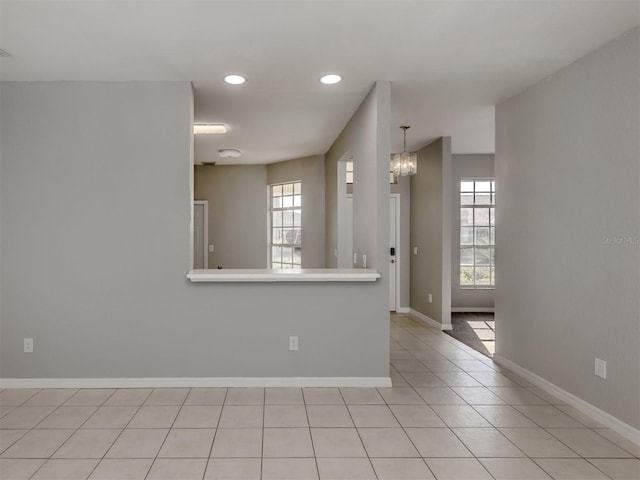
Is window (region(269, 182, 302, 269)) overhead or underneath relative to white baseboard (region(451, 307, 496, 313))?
overhead

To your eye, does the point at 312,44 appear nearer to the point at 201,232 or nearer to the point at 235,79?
the point at 235,79

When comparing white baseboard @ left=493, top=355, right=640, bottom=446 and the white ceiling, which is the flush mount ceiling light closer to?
the white ceiling

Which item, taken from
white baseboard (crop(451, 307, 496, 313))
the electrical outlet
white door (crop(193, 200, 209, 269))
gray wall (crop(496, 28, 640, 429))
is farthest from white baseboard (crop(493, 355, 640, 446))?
white door (crop(193, 200, 209, 269))

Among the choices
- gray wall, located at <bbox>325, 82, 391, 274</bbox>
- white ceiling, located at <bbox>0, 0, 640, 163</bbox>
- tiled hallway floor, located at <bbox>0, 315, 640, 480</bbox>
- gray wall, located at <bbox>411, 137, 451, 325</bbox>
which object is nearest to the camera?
tiled hallway floor, located at <bbox>0, 315, 640, 480</bbox>

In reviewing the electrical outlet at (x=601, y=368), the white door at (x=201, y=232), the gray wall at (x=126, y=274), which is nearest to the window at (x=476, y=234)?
the gray wall at (x=126, y=274)

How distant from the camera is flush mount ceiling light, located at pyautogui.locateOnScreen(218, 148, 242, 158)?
5855mm

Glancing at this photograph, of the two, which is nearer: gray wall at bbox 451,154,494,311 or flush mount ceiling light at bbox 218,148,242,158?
flush mount ceiling light at bbox 218,148,242,158

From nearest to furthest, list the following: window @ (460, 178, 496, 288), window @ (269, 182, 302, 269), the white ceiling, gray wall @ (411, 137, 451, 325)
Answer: the white ceiling → gray wall @ (411, 137, 451, 325) → window @ (269, 182, 302, 269) → window @ (460, 178, 496, 288)

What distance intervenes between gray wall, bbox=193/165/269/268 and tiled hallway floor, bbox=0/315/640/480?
3901 millimetres

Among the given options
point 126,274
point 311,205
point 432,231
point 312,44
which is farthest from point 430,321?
point 312,44

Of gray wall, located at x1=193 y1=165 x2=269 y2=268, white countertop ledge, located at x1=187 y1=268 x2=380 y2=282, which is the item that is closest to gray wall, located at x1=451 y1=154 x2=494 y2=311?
gray wall, located at x1=193 y1=165 x2=269 y2=268

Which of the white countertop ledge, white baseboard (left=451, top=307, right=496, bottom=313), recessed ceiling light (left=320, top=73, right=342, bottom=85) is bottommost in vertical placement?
white baseboard (left=451, top=307, right=496, bottom=313)

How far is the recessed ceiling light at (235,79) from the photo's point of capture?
322 centimetres

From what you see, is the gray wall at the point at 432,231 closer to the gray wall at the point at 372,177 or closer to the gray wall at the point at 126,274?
the gray wall at the point at 372,177
